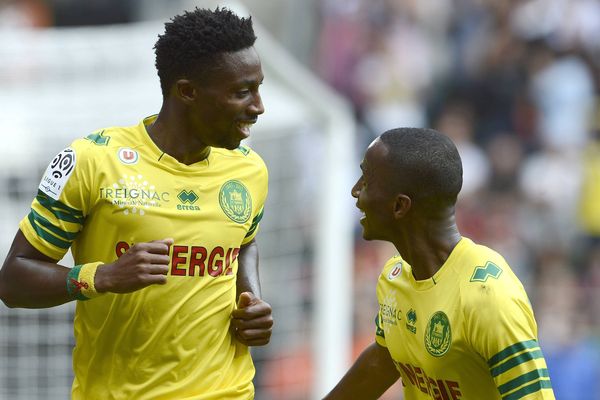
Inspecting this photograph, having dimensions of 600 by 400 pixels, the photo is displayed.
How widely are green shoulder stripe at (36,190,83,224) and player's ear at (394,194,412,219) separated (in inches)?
48.8

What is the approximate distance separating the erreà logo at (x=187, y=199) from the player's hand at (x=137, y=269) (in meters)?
0.40

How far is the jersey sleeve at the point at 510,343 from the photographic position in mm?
4383

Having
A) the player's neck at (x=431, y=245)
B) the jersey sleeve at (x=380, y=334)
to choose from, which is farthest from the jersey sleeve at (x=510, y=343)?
the jersey sleeve at (x=380, y=334)

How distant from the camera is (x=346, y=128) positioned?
9.71 m

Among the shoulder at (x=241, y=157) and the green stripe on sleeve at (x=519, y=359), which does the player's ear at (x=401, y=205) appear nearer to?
the green stripe on sleeve at (x=519, y=359)

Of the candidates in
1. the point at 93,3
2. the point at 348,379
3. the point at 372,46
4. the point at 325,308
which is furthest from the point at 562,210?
the point at 348,379

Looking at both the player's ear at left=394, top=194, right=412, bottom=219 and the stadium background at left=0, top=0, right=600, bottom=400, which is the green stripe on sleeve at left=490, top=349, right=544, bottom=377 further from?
the stadium background at left=0, top=0, right=600, bottom=400

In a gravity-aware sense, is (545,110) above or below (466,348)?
above

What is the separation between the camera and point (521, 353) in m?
4.38

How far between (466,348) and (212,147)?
58.5 inches

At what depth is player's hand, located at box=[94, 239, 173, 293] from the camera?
4.65 metres

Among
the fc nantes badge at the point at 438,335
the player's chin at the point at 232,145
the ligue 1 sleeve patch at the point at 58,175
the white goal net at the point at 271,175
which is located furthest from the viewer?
the white goal net at the point at 271,175

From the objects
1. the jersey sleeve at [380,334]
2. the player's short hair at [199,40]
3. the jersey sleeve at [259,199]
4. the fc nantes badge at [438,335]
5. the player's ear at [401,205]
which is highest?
the player's short hair at [199,40]

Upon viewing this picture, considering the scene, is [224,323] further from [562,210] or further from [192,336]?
[562,210]
